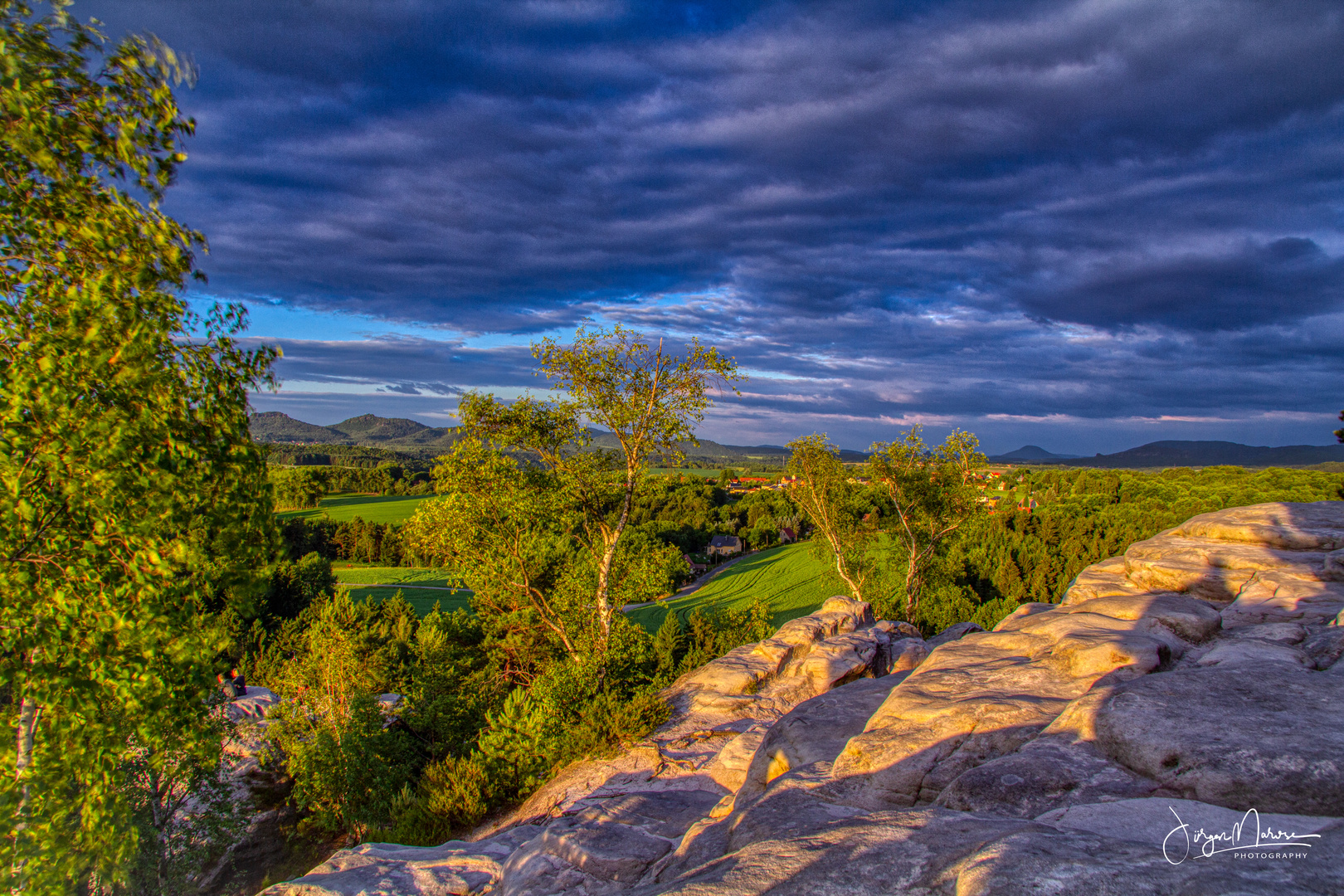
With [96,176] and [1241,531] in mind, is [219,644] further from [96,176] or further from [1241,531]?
[1241,531]

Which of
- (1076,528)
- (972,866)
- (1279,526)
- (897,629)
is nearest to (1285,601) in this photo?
(1279,526)

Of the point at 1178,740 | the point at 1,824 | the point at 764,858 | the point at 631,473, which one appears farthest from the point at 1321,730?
the point at 631,473

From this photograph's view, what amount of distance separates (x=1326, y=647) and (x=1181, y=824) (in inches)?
270

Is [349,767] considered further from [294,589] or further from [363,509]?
[363,509]

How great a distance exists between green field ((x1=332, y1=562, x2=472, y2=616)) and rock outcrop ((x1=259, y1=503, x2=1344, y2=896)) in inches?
2243

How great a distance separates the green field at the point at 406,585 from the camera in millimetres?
71250

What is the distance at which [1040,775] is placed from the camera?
7.66 m

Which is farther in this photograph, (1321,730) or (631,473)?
(631,473)

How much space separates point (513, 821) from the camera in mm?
16406

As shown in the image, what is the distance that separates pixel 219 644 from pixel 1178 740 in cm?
1223

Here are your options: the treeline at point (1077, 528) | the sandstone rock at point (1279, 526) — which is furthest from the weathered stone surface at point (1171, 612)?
the treeline at point (1077, 528)

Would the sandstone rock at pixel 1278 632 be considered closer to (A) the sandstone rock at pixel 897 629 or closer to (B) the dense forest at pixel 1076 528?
(A) the sandstone rock at pixel 897 629

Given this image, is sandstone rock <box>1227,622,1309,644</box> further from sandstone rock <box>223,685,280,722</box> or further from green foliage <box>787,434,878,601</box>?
sandstone rock <box>223,685,280,722</box>

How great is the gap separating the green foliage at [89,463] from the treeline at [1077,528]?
4659 centimetres
